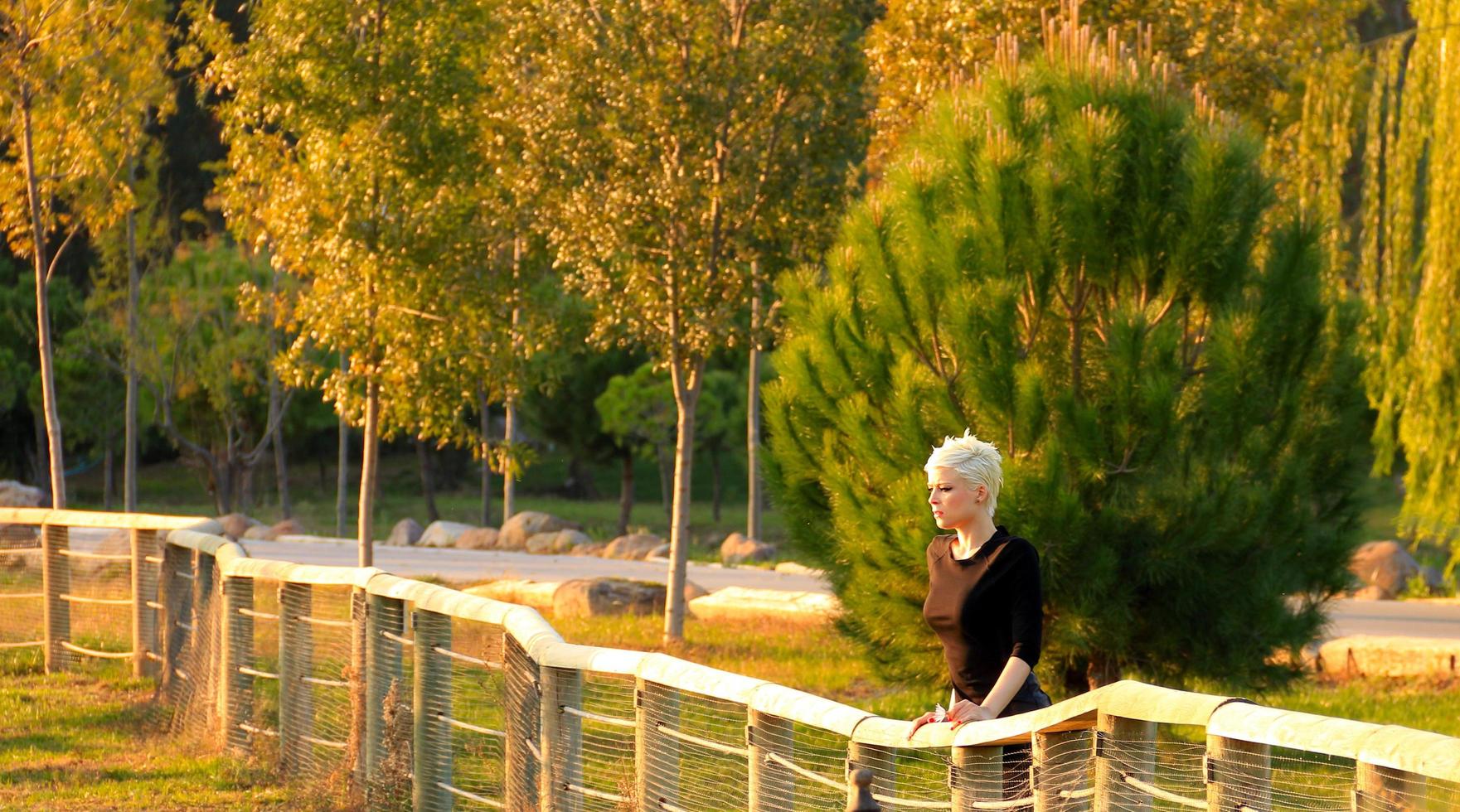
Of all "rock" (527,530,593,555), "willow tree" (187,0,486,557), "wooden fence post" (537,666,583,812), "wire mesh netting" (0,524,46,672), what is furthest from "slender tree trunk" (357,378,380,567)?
"wooden fence post" (537,666,583,812)

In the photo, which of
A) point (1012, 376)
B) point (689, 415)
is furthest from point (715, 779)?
point (689, 415)

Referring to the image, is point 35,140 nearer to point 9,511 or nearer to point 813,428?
point 9,511

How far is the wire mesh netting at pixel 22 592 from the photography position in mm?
14359

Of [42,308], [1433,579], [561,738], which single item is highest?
→ [42,308]

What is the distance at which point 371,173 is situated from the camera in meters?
18.5

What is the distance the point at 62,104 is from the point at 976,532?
20.2 metres

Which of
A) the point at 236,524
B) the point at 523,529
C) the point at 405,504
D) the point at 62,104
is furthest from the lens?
the point at 405,504

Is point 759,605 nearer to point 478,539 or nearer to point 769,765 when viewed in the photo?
point 478,539

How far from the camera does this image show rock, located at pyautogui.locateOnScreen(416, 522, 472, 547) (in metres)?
34.1

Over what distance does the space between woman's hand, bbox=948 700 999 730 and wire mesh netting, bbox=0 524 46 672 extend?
1153cm

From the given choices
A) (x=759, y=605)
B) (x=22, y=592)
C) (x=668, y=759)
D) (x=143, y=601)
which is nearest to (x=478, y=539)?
(x=759, y=605)

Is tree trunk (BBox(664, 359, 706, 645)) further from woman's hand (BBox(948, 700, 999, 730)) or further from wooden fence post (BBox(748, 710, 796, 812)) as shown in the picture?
woman's hand (BBox(948, 700, 999, 730))

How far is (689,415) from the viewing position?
1778 cm

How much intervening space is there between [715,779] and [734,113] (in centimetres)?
1192
